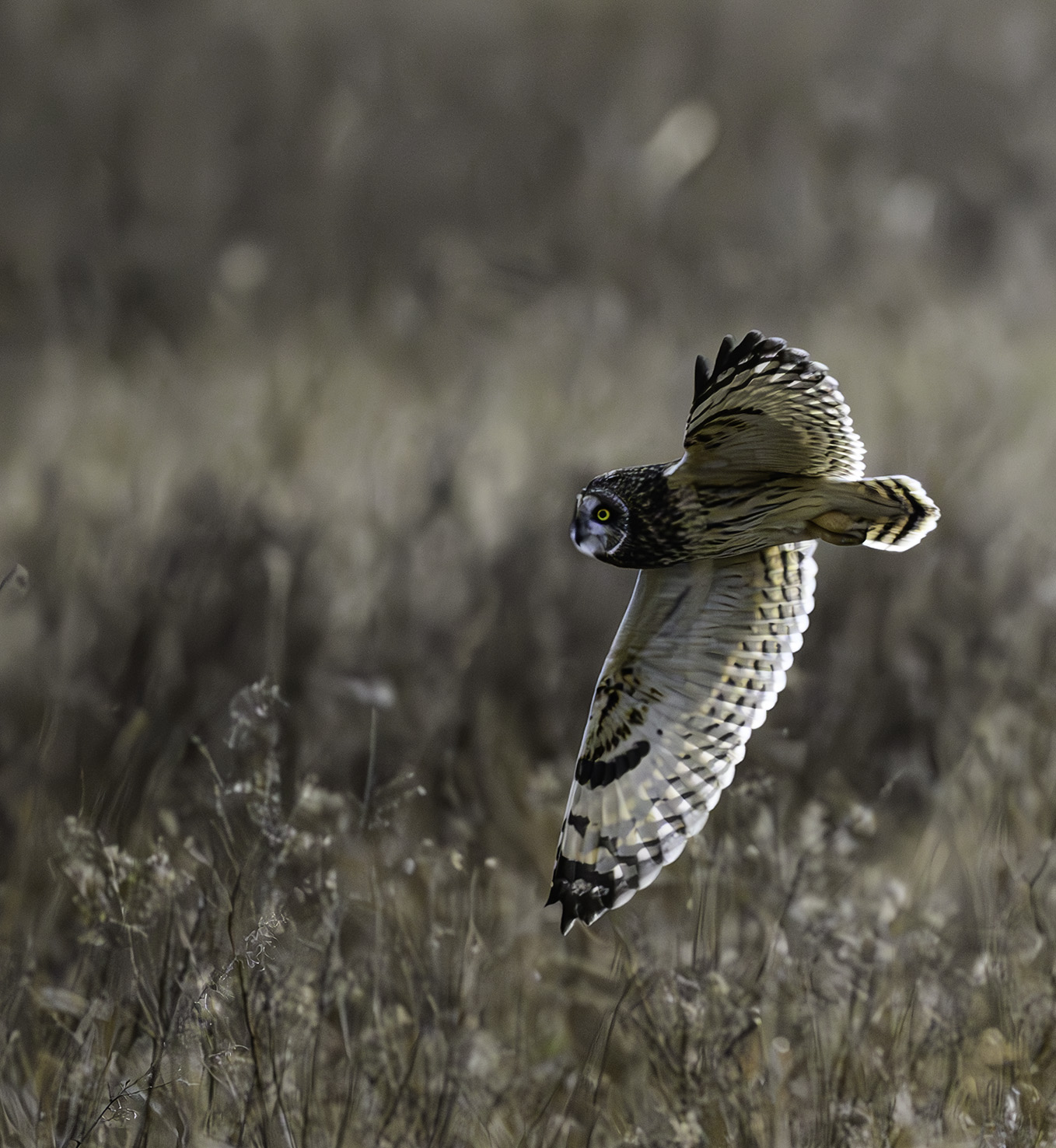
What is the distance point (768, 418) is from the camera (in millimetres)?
1113

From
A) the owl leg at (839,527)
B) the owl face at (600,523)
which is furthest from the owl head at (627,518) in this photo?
the owl leg at (839,527)

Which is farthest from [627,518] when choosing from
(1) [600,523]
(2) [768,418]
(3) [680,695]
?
(3) [680,695]

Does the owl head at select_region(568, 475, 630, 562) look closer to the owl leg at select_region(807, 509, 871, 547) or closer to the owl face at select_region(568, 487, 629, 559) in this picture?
the owl face at select_region(568, 487, 629, 559)

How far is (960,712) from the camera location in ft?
7.59

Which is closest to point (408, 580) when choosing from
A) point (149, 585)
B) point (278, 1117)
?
point (149, 585)

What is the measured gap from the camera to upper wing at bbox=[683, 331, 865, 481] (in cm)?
101

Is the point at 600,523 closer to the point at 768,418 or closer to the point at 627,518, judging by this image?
the point at 627,518

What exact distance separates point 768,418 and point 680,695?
429 millimetres

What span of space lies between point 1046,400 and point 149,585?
229cm

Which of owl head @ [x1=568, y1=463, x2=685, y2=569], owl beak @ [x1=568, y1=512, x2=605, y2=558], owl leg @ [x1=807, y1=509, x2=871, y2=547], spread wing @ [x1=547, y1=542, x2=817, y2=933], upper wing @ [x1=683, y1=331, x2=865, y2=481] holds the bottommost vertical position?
spread wing @ [x1=547, y1=542, x2=817, y2=933]

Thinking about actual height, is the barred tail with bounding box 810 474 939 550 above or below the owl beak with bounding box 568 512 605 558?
above

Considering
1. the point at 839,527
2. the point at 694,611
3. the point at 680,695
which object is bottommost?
the point at 680,695

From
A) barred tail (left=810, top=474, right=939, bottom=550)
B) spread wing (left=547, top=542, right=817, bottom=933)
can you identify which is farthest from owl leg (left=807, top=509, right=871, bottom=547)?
spread wing (left=547, top=542, right=817, bottom=933)

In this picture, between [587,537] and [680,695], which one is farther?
[680,695]
